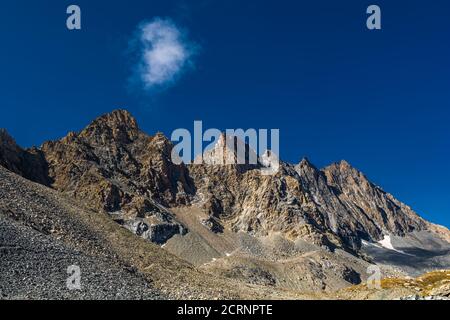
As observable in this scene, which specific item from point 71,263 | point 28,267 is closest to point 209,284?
point 71,263

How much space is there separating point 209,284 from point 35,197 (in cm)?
3340

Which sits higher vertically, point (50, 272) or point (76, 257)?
point (76, 257)

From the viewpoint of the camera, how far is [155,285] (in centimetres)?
6091

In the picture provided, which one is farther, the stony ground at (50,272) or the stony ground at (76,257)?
the stony ground at (76,257)

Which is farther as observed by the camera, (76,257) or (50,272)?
(76,257)

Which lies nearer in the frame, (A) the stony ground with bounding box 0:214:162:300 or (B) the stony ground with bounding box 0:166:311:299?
(A) the stony ground with bounding box 0:214:162:300
